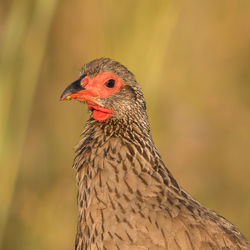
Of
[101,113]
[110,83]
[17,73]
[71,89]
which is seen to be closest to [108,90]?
[110,83]

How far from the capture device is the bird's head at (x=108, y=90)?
192 inches

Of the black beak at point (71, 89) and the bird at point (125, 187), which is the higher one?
the black beak at point (71, 89)

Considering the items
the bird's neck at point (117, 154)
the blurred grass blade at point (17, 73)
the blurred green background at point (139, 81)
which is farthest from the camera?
the blurred green background at point (139, 81)

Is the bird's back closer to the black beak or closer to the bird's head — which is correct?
the bird's head

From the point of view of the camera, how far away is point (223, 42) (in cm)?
1096

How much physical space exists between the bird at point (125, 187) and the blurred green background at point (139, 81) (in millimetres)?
840

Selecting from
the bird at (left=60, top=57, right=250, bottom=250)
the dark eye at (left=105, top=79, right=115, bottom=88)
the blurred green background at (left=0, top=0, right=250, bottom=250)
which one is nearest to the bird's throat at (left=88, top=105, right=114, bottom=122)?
the bird at (left=60, top=57, right=250, bottom=250)

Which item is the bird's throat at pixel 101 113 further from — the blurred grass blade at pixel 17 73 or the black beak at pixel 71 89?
the blurred grass blade at pixel 17 73

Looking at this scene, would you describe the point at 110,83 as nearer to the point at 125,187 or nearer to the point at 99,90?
the point at 99,90

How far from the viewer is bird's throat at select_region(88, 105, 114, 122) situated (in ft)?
16.1

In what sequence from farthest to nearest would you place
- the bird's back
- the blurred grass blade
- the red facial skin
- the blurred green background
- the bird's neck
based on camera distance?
the blurred green background → the blurred grass blade → the red facial skin → the bird's neck → the bird's back

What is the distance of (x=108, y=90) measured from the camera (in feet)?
16.1

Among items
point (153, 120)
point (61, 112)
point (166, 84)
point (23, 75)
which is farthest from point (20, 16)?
point (166, 84)

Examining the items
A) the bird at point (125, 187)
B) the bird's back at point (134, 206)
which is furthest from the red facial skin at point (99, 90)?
the bird's back at point (134, 206)
